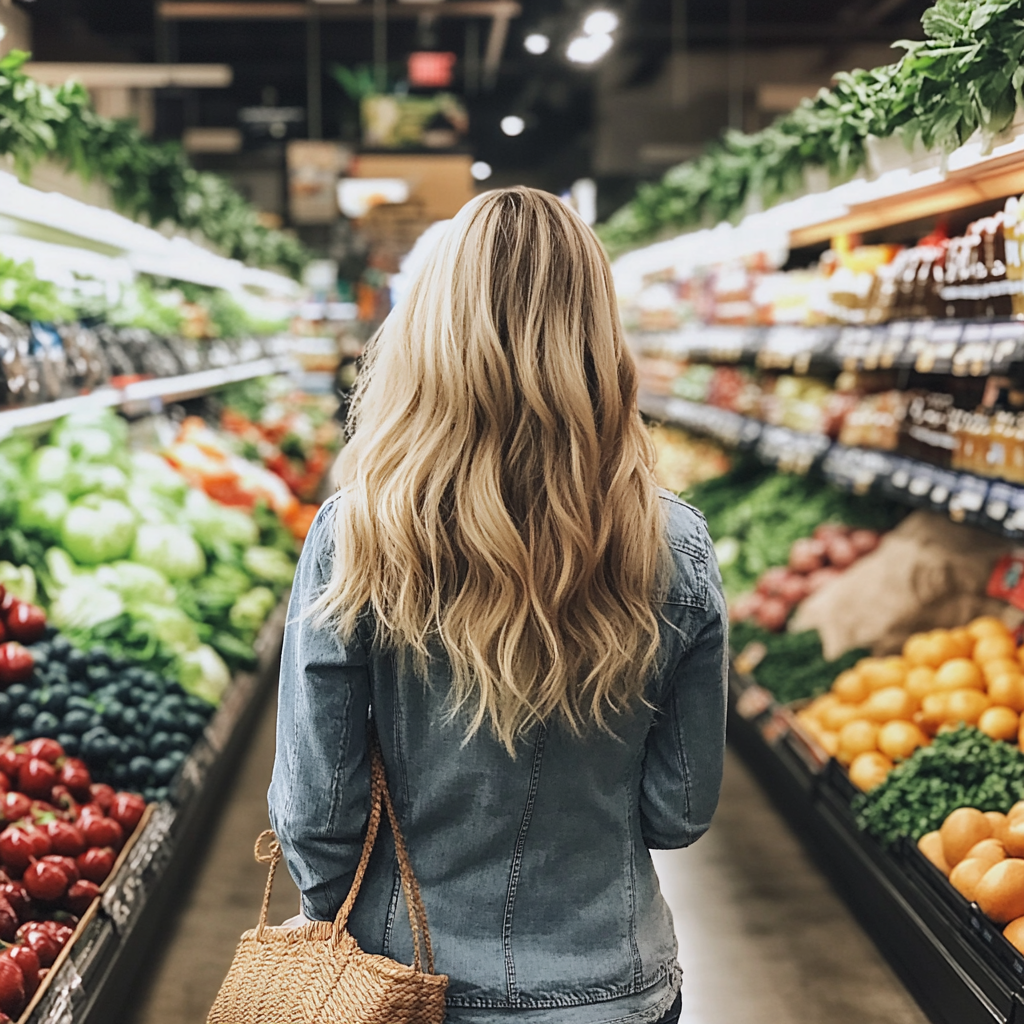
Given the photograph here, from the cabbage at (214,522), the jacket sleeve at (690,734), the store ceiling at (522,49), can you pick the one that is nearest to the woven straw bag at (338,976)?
the jacket sleeve at (690,734)

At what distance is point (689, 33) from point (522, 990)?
10.6m

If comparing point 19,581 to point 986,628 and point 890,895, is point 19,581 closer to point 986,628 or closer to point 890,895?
point 890,895

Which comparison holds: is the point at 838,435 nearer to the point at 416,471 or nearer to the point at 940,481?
the point at 940,481

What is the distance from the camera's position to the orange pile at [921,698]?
3.12 meters

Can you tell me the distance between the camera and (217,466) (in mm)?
6234

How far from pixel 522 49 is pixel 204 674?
34.3 ft

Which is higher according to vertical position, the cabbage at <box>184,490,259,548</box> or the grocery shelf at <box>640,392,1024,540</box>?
the grocery shelf at <box>640,392,1024,540</box>

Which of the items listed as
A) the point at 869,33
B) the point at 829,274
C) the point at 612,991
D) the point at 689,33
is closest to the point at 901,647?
the point at 829,274

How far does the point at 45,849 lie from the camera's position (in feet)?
7.99

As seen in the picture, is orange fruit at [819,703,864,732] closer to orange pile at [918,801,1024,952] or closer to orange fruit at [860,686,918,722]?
orange fruit at [860,686,918,722]

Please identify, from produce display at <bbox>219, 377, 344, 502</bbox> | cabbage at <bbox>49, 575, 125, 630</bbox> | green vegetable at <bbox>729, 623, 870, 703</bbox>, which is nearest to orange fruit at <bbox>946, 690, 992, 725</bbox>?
green vegetable at <bbox>729, 623, 870, 703</bbox>

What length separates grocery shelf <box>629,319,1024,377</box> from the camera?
3148 millimetres

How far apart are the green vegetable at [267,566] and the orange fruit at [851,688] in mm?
2859

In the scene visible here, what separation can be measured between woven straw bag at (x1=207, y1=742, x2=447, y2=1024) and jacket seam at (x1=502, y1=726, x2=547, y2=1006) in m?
0.09
